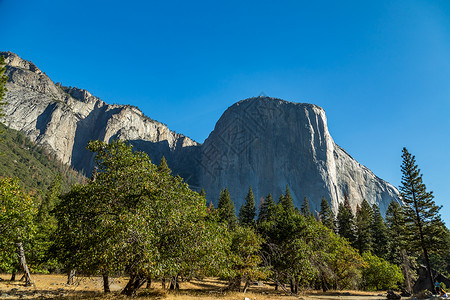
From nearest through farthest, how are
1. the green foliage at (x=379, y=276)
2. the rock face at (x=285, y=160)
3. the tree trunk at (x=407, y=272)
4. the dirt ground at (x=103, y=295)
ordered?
the dirt ground at (x=103, y=295) < the green foliage at (x=379, y=276) < the tree trunk at (x=407, y=272) < the rock face at (x=285, y=160)

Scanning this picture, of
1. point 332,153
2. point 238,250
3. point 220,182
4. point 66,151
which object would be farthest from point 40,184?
point 332,153

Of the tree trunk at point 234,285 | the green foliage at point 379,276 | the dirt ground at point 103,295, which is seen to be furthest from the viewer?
the green foliage at point 379,276

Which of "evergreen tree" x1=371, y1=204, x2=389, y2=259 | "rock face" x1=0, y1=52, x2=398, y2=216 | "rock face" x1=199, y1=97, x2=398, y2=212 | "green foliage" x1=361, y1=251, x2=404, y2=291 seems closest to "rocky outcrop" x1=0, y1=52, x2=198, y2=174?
"rock face" x1=0, y1=52, x2=398, y2=216

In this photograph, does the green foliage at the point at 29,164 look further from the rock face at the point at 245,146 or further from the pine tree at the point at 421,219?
the pine tree at the point at 421,219

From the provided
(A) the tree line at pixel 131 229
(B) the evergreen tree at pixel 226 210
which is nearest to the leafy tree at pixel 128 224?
(A) the tree line at pixel 131 229

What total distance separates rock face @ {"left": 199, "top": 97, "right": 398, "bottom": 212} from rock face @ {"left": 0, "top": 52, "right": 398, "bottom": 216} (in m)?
0.45

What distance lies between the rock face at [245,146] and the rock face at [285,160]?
1.49 feet

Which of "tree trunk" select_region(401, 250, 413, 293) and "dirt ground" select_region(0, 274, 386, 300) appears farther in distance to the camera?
"tree trunk" select_region(401, 250, 413, 293)

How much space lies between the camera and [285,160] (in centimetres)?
13088

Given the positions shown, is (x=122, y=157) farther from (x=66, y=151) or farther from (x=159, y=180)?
(x=66, y=151)

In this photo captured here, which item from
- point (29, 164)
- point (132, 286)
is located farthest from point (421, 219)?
point (29, 164)

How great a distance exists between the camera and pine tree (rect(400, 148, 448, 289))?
30.0 meters

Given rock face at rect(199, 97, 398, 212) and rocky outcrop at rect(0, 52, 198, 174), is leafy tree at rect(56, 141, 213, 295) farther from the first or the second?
rocky outcrop at rect(0, 52, 198, 174)

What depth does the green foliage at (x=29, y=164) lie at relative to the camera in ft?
388
